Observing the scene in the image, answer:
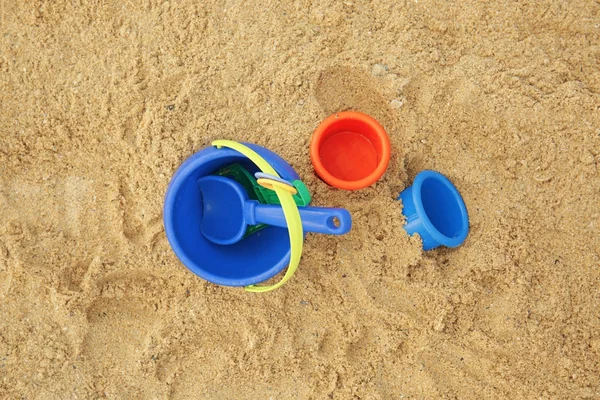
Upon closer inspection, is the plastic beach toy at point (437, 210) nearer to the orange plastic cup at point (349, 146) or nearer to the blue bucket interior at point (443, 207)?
the blue bucket interior at point (443, 207)

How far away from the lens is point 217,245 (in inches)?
67.4

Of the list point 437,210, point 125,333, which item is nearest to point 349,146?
point 437,210

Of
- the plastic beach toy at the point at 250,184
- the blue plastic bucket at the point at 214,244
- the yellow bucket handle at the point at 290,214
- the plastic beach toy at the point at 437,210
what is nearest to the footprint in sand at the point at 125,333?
the blue plastic bucket at the point at 214,244

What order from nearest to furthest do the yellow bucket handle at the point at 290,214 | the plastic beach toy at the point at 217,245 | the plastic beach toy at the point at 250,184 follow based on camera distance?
1. the yellow bucket handle at the point at 290,214
2. the plastic beach toy at the point at 217,245
3. the plastic beach toy at the point at 250,184

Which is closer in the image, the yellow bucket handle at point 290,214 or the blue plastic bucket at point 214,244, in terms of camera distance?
the yellow bucket handle at point 290,214

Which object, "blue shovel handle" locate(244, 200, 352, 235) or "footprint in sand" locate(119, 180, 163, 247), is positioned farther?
"footprint in sand" locate(119, 180, 163, 247)

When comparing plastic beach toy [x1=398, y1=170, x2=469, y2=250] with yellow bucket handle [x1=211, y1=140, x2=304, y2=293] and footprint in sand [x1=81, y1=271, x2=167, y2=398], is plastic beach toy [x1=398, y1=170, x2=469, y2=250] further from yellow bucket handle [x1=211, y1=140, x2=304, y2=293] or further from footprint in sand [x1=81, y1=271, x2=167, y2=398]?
footprint in sand [x1=81, y1=271, x2=167, y2=398]

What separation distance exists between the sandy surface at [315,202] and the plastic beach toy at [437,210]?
0.16ft

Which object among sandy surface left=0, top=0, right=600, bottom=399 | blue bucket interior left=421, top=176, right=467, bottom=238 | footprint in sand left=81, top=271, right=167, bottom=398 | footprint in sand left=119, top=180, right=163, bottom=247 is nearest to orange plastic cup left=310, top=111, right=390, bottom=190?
sandy surface left=0, top=0, right=600, bottom=399

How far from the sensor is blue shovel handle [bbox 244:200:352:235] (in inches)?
56.7

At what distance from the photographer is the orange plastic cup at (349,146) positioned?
1.72 m

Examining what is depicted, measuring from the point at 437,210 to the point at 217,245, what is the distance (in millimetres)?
652

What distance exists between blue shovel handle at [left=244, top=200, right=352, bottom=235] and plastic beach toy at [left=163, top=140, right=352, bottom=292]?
2.2 inches

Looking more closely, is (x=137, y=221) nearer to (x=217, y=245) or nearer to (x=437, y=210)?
(x=217, y=245)
